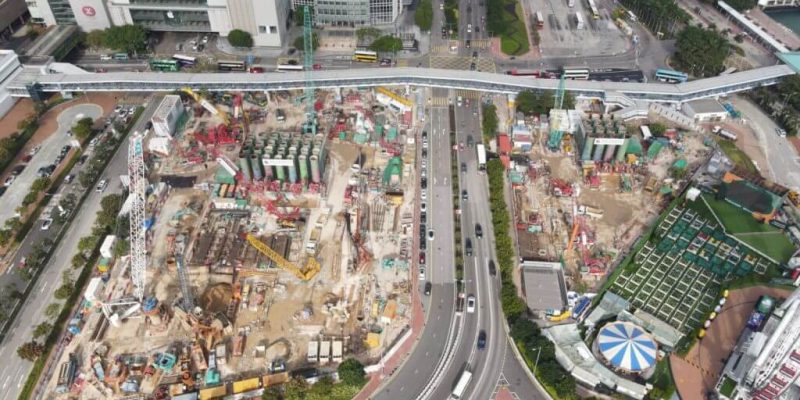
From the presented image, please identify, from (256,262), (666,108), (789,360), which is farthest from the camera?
(666,108)

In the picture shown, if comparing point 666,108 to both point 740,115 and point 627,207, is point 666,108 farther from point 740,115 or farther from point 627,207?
point 627,207

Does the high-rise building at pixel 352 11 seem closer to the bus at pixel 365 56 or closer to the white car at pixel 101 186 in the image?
the bus at pixel 365 56

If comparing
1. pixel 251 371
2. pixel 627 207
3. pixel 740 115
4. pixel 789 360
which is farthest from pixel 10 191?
pixel 740 115

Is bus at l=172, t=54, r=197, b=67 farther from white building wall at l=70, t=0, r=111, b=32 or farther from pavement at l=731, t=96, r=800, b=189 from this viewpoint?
pavement at l=731, t=96, r=800, b=189

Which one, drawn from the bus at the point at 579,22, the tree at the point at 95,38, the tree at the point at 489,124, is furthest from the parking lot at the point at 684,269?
the tree at the point at 95,38

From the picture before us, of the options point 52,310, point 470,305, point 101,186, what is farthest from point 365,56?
point 52,310

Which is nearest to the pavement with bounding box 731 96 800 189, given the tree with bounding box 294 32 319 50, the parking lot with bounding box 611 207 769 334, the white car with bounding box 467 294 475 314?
the parking lot with bounding box 611 207 769 334
